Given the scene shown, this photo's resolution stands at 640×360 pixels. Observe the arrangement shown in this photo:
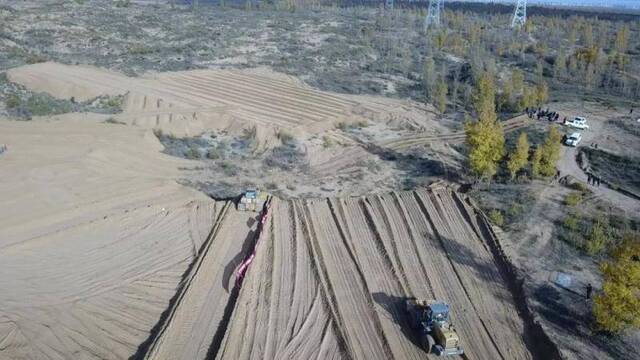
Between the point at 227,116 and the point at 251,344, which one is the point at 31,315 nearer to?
the point at 251,344

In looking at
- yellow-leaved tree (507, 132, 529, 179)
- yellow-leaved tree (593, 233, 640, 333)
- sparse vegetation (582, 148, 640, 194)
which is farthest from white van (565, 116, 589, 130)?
yellow-leaved tree (593, 233, 640, 333)

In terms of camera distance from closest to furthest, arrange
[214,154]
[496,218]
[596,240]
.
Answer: [596,240] → [496,218] → [214,154]

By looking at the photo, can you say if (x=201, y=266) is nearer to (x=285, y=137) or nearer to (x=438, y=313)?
(x=438, y=313)

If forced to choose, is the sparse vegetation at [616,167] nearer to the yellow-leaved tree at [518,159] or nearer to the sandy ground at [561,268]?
the sandy ground at [561,268]

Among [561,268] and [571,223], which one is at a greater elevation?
[571,223]

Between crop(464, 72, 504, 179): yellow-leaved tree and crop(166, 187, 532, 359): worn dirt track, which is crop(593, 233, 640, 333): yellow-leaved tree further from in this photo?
crop(464, 72, 504, 179): yellow-leaved tree

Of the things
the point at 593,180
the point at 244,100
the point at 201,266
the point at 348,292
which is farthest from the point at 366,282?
the point at 244,100
